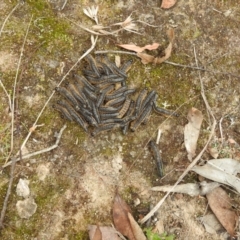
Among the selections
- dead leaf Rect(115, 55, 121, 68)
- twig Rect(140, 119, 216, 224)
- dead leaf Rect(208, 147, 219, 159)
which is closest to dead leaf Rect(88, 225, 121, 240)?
twig Rect(140, 119, 216, 224)

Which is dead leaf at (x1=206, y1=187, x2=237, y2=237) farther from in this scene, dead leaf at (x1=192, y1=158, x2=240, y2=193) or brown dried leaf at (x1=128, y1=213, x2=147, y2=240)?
brown dried leaf at (x1=128, y1=213, x2=147, y2=240)

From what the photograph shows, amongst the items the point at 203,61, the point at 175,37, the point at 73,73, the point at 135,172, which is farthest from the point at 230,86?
the point at 73,73

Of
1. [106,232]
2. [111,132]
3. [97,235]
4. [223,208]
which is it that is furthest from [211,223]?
[111,132]

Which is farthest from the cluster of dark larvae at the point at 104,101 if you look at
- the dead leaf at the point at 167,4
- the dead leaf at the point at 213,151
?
the dead leaf at the point at 167,4

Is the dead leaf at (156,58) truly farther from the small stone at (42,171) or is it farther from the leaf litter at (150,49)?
the small stone at (42,171)

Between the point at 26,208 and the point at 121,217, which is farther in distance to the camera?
the point at 121,217

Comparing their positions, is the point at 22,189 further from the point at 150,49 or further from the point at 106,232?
the point at 150,49

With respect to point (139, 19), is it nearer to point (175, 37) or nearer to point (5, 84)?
point (175, 37)
